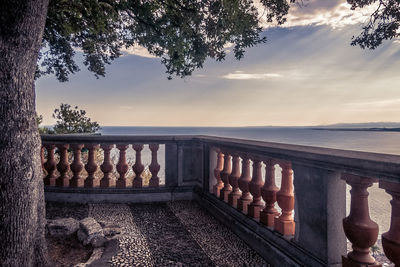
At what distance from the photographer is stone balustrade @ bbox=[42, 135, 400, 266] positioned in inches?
78.5

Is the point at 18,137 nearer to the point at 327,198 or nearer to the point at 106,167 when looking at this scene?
the point at 327,198

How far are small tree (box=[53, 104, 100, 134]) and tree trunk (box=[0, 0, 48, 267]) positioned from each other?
13.7m

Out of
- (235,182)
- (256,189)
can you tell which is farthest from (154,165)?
(256,189)

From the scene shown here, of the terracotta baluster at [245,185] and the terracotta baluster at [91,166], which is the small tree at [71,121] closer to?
the terracotta baluster at [91,166]

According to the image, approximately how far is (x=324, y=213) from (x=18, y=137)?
284 cm

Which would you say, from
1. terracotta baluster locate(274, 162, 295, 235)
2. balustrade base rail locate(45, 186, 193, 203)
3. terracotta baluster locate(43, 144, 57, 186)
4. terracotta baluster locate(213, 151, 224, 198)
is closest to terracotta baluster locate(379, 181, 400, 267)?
terracotta baluster locate(274, 162, 295, 235)

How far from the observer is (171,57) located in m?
6.28

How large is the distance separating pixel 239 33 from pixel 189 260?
4.55 metres

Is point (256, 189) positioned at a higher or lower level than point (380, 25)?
lower

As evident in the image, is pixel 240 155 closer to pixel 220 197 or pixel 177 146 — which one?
pixel 220 197

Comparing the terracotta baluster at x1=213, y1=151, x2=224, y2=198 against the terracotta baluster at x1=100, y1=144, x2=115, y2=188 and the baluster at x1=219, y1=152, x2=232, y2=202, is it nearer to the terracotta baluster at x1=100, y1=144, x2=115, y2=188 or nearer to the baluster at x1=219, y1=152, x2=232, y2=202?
the baluster at x1=219, y1=152, x2=232, y2=202

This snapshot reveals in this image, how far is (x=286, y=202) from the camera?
2.95 meters

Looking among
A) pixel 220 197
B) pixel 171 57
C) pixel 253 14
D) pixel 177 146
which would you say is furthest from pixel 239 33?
pixel 220 197

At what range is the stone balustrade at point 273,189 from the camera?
6.54ft
